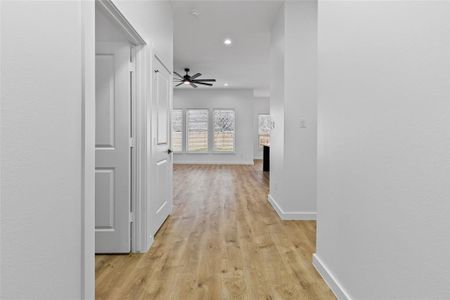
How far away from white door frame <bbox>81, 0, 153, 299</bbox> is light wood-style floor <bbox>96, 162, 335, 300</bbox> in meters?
0.33

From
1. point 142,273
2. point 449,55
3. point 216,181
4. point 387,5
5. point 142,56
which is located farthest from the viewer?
point 216,181

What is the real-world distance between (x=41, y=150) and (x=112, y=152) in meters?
1.41

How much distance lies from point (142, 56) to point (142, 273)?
184cm

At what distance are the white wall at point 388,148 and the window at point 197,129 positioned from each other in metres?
8.99

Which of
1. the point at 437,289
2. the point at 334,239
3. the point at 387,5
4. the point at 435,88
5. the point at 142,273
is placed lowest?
the point at 142,273


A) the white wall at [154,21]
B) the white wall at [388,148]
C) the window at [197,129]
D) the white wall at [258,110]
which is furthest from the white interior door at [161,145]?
the white wall at [258,110]

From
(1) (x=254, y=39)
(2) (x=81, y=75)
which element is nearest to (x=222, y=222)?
(2) (x=81, y=75)

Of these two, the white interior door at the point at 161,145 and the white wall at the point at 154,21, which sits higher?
the white wall at the point at 154,21

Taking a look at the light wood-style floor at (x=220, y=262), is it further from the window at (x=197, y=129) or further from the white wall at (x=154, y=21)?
the window at (x=197, y=129)

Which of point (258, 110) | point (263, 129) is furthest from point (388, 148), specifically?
point (258, 110)

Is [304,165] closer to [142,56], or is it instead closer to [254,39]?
[142,56]

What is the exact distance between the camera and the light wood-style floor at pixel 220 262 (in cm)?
197

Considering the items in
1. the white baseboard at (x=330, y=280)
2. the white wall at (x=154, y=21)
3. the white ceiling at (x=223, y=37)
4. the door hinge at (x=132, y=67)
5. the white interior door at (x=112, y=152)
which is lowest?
the white baseboard at (x=330, y=280)

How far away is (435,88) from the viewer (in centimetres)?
102
